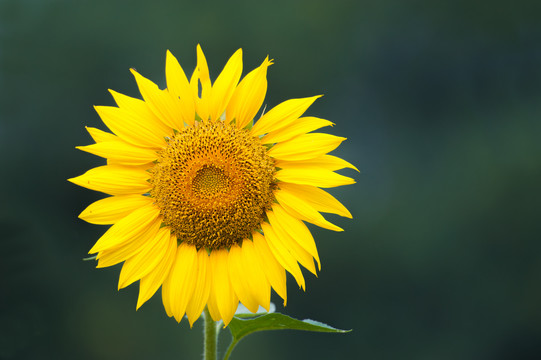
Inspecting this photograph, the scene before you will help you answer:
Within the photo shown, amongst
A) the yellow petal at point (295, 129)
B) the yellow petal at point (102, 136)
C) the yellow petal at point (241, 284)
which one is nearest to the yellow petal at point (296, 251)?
the yellow petal at point (241, 284)

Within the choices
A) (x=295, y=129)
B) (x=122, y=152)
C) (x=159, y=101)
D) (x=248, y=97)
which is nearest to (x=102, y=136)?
(x=122, y=152)

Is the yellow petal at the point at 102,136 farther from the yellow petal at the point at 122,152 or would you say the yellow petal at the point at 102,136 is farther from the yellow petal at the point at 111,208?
the yellow petal at the point at 111,208

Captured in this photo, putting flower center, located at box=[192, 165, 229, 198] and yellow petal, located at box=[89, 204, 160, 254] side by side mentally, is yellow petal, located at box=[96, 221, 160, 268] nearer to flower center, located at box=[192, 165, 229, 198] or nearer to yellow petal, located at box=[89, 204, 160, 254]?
yellow petal, located at box=[89, 204, 160, 254]

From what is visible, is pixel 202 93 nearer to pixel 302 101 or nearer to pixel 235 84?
pixel 235 84

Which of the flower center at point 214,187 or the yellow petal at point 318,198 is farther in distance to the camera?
the flower center at point 214,187

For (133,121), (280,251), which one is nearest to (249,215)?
(280,251)

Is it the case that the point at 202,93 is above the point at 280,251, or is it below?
above

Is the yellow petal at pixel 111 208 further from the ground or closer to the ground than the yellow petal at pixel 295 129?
closer to the ground
